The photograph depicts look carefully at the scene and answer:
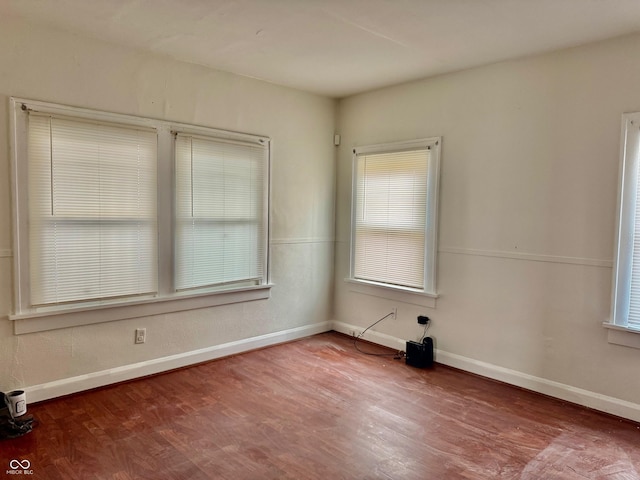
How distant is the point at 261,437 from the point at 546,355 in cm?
222

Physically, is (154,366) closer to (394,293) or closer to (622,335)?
(394,293)

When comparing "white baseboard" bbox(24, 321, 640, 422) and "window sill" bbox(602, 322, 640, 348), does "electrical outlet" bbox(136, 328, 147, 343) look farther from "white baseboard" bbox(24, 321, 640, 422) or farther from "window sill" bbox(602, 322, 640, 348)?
"window sill" bbox(602, 322, 640, 348)

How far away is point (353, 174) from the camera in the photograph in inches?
184

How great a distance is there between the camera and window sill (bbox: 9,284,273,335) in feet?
9.86

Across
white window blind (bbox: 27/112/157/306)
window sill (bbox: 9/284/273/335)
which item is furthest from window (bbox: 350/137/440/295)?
white window blind (bbox: 27/112/157/306)

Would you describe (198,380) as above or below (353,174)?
below

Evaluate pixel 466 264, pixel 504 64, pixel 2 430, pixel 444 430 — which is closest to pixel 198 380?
pixel 2 430

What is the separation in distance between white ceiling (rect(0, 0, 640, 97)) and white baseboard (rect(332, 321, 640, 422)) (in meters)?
2.47

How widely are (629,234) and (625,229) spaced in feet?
0.13

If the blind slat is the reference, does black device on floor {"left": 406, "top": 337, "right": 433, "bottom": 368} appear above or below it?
below

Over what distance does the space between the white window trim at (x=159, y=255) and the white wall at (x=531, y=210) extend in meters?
1.69

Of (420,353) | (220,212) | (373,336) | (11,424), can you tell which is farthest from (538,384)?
(11,424)

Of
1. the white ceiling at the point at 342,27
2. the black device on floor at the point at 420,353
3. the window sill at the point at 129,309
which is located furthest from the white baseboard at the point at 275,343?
the white ceiling at the point at 342,27

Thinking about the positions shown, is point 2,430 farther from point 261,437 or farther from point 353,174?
point 353,174
